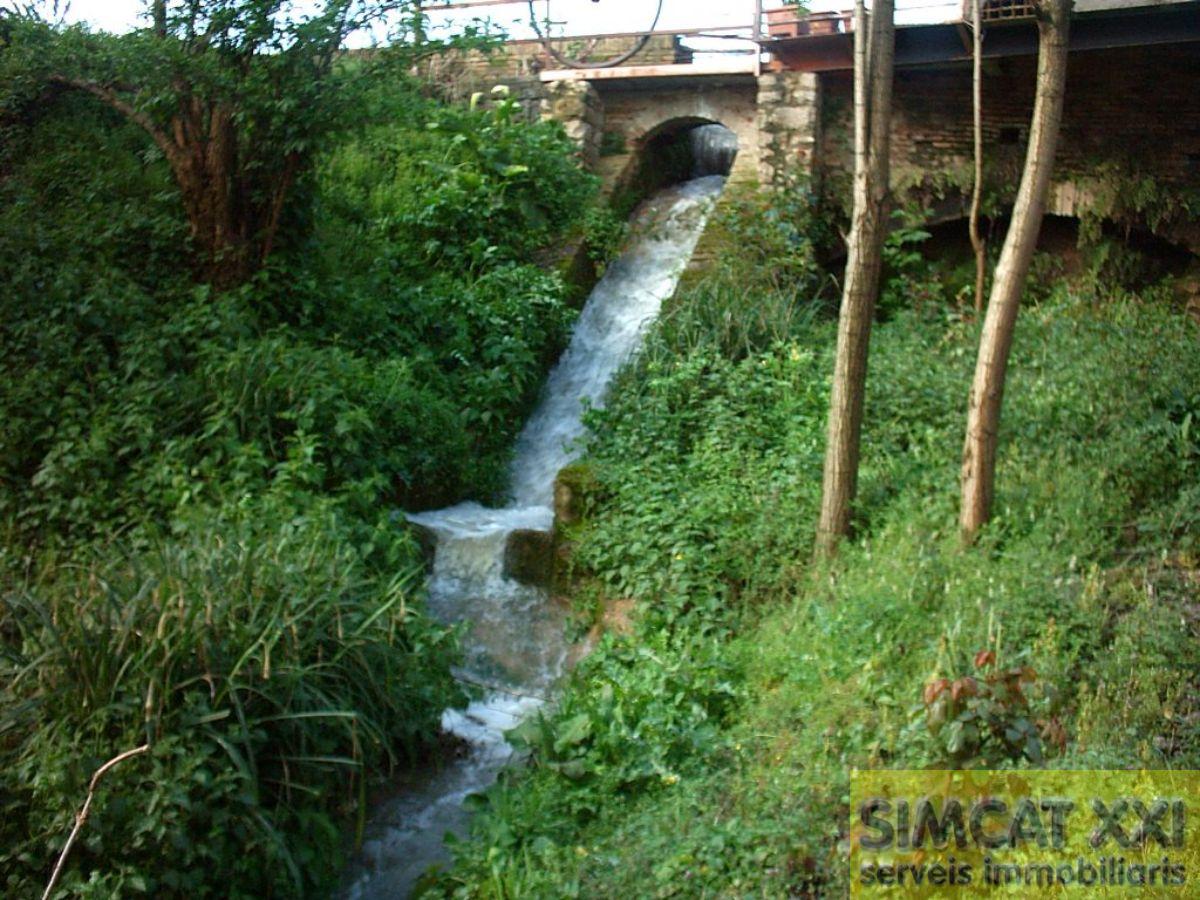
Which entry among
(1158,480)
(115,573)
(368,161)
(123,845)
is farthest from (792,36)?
(123,845)

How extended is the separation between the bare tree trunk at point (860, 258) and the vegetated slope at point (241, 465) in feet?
8.93

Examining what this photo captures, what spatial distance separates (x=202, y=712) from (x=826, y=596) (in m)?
3.65

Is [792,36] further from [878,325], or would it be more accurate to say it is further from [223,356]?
[223,356]

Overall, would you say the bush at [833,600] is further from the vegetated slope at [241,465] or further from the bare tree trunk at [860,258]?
the vegetated slope at [241,465]

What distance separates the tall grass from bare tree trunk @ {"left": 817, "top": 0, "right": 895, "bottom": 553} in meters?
2.91

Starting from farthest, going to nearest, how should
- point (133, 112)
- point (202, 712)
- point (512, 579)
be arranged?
point (133, 112) < point (512, 579) < point (202, 712)

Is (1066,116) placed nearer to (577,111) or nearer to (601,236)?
(601,236)

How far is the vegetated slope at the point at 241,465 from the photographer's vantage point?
5105 millimetres

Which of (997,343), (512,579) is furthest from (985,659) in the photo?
(512,579)

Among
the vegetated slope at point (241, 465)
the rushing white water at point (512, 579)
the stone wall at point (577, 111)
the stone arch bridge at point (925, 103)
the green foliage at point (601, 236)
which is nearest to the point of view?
the vegetated slope at point (241, 465)

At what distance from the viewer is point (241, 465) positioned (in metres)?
7.78

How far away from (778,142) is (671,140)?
3.09 meters

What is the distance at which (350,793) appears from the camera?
591 centimetres

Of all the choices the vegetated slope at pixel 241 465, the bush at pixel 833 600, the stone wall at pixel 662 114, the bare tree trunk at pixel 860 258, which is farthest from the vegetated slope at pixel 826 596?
the stone wall at pixel 662 114
